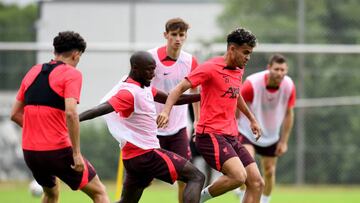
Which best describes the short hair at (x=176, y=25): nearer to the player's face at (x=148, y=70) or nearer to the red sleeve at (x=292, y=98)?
the player's face at (x=148, y=70)

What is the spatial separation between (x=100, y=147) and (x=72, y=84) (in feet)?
39.1

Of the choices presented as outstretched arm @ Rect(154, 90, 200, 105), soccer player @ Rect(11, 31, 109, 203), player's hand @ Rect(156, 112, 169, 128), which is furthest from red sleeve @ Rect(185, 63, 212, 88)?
soccer player @ Rect(11, 31, 109, 203)

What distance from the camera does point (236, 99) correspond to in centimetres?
998

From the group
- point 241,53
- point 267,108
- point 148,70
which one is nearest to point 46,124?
point 148,70

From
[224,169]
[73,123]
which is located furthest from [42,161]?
[224,169]

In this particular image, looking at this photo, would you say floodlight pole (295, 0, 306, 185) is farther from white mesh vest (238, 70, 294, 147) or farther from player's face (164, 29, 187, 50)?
player's face (164, 29, 187, 50)

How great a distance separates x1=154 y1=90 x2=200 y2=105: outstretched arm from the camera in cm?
970

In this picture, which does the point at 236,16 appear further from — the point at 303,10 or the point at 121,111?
the point at 121,111

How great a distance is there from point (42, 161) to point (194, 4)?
583 inches

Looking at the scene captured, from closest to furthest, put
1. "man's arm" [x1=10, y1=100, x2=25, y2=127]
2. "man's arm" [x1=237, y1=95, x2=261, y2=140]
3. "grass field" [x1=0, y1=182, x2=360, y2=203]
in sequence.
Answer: "man's arm" [x1=10, y1=100, x2=25, y2=127]
"man's arm" [x1=237, y1=95, x2=261, y2=140]
"grass field" [x1=0, y1=182, x2=360, y2=203]

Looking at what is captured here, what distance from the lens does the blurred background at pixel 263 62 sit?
20.6m

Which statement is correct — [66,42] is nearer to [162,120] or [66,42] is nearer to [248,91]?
[162,120]

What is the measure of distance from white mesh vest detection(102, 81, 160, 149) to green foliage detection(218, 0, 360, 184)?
11724 mm

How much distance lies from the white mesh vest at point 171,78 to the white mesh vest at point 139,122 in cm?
160
